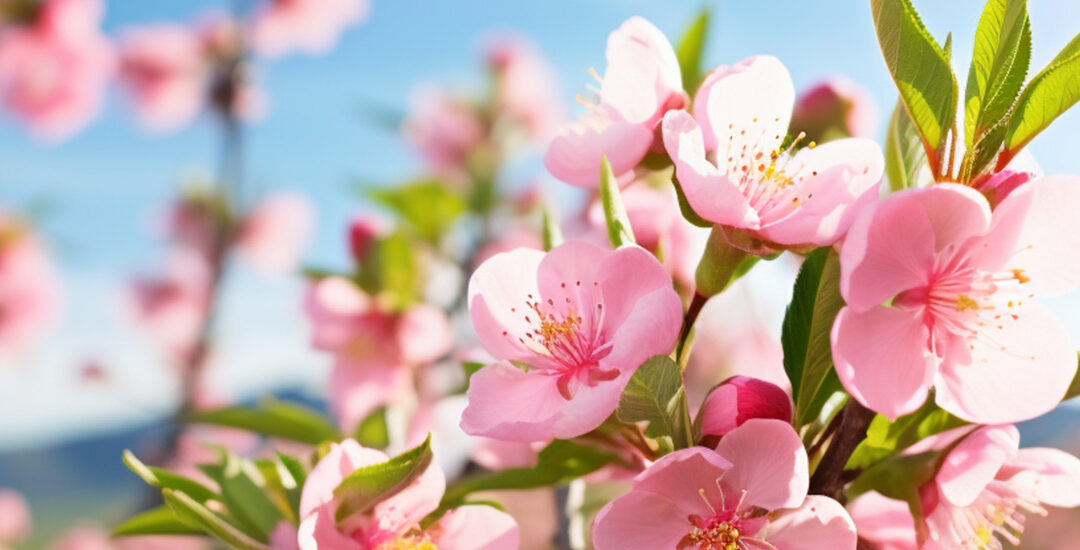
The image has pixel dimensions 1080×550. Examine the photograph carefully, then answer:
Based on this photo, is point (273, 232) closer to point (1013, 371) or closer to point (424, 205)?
point (424, 205)

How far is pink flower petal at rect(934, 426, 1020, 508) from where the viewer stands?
19.5 inches

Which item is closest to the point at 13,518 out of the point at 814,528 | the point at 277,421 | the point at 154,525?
the point at 277,421

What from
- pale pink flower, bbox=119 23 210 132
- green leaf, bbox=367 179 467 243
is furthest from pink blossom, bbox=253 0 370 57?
green leaf, bbox=367 179 467 243

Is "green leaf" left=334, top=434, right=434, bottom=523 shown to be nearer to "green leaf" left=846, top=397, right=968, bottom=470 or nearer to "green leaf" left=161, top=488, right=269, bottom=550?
"green leaf" left=161, top=488, right=269, bottom=550

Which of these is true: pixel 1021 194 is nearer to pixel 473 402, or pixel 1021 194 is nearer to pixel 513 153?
pixel 473 402

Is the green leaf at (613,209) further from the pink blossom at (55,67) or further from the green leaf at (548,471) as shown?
the pink blossom at (55,67)

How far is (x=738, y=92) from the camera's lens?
57cm

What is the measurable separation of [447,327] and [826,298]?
0.98m

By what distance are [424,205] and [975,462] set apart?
119 centimetres

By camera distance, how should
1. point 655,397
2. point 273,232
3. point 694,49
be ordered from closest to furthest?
point 655,397 < point 694,49 < point 273,232

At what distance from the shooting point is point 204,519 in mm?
Result: 523

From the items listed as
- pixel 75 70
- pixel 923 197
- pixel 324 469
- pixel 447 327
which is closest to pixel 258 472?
pixel 324 469

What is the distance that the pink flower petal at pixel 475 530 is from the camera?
0.57m

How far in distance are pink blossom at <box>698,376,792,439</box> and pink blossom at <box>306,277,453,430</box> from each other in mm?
882
